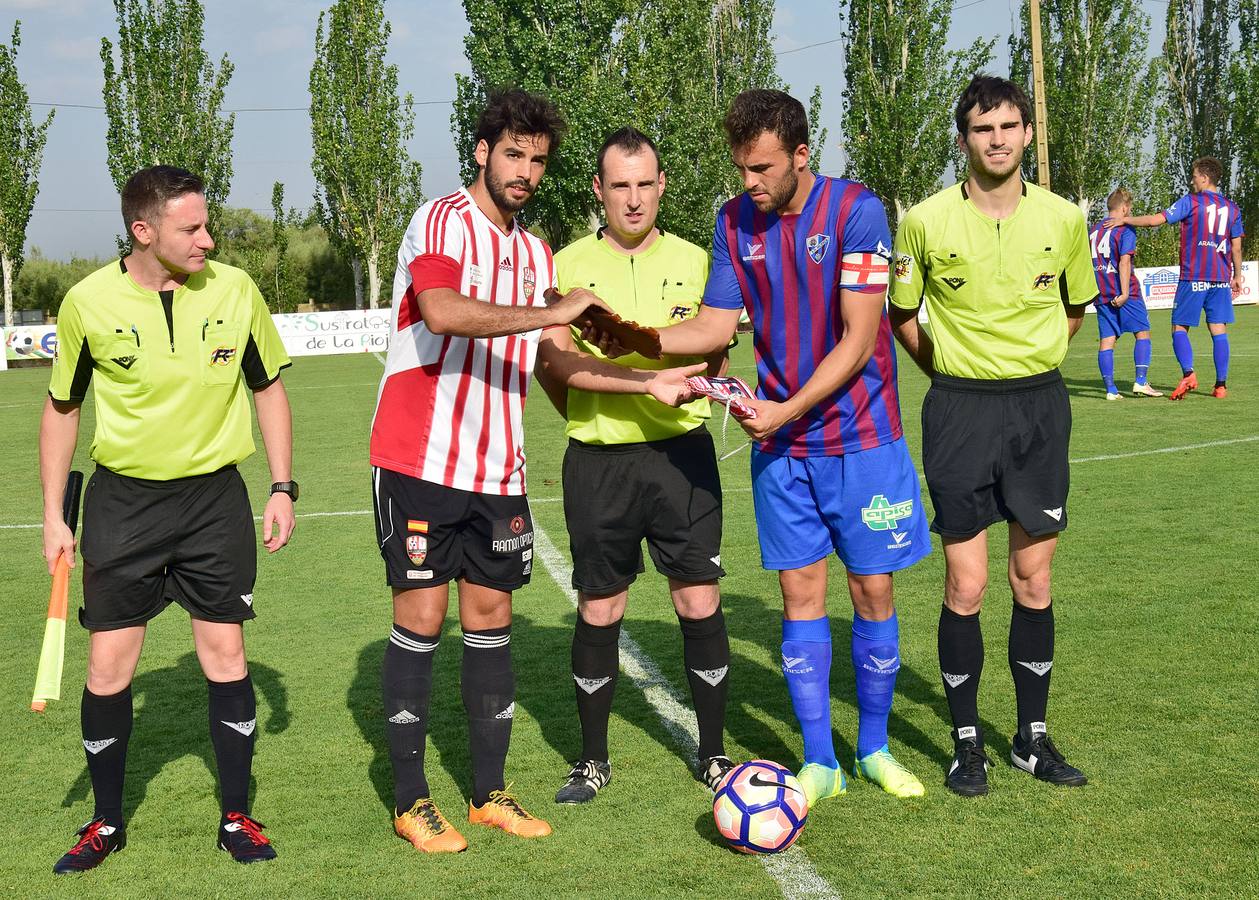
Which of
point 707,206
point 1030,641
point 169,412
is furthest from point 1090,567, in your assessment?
point 707,206

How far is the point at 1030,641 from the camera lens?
4332mm

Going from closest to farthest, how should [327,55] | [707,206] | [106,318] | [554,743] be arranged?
[106,318] < [554,743] < [707,206] < [327,55]

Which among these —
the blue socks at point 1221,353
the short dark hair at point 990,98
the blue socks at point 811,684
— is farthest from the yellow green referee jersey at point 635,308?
the blue socks at point 1221,353

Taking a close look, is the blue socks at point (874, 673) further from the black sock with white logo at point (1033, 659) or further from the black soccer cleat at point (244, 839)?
the black soccer cleat at point (244, 839)

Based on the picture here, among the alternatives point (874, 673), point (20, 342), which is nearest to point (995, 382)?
point (874, 673)

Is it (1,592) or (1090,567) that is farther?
(1,592)

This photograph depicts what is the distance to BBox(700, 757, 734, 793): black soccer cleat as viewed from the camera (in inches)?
167

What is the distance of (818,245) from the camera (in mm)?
3967

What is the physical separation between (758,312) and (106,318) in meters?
2.05

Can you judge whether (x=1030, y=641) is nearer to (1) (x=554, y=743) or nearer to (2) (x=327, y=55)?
(1) (x=554, y=743)

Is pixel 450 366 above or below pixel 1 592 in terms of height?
above

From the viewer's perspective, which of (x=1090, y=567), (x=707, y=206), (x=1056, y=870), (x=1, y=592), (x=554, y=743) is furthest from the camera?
(x=707, y=206)

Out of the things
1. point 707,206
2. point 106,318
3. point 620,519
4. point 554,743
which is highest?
point 707,206

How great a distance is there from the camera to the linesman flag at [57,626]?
3.70 m
